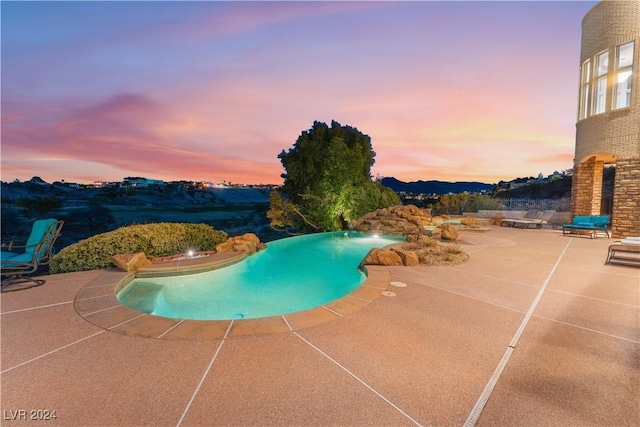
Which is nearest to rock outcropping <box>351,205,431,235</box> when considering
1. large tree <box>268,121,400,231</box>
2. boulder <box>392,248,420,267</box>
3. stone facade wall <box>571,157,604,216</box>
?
large tree <box>268,121,400,231</box>

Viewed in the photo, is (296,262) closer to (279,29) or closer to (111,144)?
(279,29)

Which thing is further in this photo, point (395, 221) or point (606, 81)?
point (395, 221)

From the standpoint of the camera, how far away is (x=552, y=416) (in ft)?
6.37

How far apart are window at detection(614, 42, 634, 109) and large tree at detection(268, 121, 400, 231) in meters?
10.8

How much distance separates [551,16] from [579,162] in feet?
20.2

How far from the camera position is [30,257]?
479 cm

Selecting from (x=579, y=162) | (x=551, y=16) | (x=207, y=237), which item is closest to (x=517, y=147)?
(x=579, y=162)

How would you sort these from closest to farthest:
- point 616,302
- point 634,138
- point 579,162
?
point 616,302
point 634,138
point 579,162

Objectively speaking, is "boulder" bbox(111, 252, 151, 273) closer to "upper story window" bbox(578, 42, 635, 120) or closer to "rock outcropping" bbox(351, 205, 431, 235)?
"rock outcropping" bbox(351, 205, 431, 235)

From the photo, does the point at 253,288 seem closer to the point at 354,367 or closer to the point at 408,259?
the point at 408,259

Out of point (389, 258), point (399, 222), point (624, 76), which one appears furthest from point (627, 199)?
point (389, 258)

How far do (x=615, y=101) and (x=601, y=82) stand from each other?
1.14 metres

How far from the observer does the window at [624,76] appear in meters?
10.1

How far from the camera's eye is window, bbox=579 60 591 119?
11547 mm
